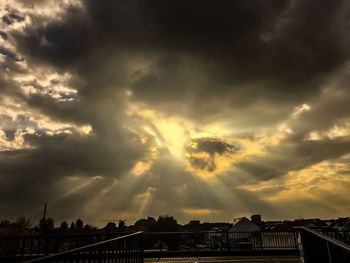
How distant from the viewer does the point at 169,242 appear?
1144 inches

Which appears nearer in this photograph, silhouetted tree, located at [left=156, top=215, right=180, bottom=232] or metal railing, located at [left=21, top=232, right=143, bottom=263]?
metal railing, located at [left=21, top=232, right=143, bottom=263]

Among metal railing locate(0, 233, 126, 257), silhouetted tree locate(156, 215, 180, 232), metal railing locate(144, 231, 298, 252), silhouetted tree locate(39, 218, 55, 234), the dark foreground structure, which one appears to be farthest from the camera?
silhouetted tree locate(156, 215, 180, 232)

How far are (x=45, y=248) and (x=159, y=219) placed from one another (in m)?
69.8

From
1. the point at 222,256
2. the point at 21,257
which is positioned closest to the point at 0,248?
the point at 21,257

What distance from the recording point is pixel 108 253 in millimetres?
6559

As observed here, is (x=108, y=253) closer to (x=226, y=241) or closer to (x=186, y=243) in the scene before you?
(x=226, y=241)

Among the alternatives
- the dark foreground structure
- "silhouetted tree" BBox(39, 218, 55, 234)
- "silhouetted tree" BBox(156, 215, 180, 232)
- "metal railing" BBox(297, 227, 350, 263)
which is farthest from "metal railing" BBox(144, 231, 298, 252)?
"silhouetted tree" BBox(156, 215, 180, 232)

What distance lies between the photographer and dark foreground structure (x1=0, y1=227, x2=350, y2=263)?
548 cm

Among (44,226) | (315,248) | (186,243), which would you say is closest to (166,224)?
(44,226)

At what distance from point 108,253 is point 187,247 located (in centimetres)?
2156

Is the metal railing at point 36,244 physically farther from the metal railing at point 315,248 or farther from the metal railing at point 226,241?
the metal railing at point 315,248

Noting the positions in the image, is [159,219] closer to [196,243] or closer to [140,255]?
[196,243]

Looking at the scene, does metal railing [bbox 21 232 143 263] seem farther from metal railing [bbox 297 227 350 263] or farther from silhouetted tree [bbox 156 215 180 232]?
silhouetted tree [bbox 156 215 180 232]

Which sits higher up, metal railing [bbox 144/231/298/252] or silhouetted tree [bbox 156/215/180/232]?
silhouetted tree [bbox 156/215/180/232]
